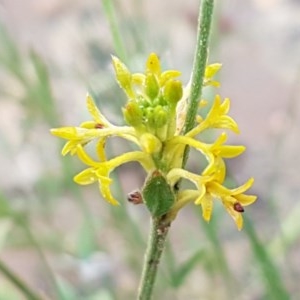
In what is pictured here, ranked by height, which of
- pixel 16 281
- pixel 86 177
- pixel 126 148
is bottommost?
pixel 126 148

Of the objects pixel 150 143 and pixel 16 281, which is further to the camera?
pixel 16 281

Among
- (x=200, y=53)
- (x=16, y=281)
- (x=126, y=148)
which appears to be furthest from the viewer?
(x=126, y=148)

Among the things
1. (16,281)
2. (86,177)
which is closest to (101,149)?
(86,177)

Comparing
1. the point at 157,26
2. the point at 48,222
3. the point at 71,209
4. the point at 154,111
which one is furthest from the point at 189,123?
the point at 157,26

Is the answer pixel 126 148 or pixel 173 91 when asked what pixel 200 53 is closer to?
pixel 173 91

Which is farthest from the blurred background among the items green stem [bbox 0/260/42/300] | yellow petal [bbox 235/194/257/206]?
yellow petal [bbox 235/194/257/206]

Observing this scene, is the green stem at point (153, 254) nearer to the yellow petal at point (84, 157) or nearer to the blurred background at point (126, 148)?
the yellow petal at point (84, 157)

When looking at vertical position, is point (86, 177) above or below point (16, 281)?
above

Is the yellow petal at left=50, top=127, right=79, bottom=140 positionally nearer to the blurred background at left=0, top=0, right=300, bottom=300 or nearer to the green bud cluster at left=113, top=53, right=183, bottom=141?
the green bud cluster at left=113, top=53, right=183, bottom=141
